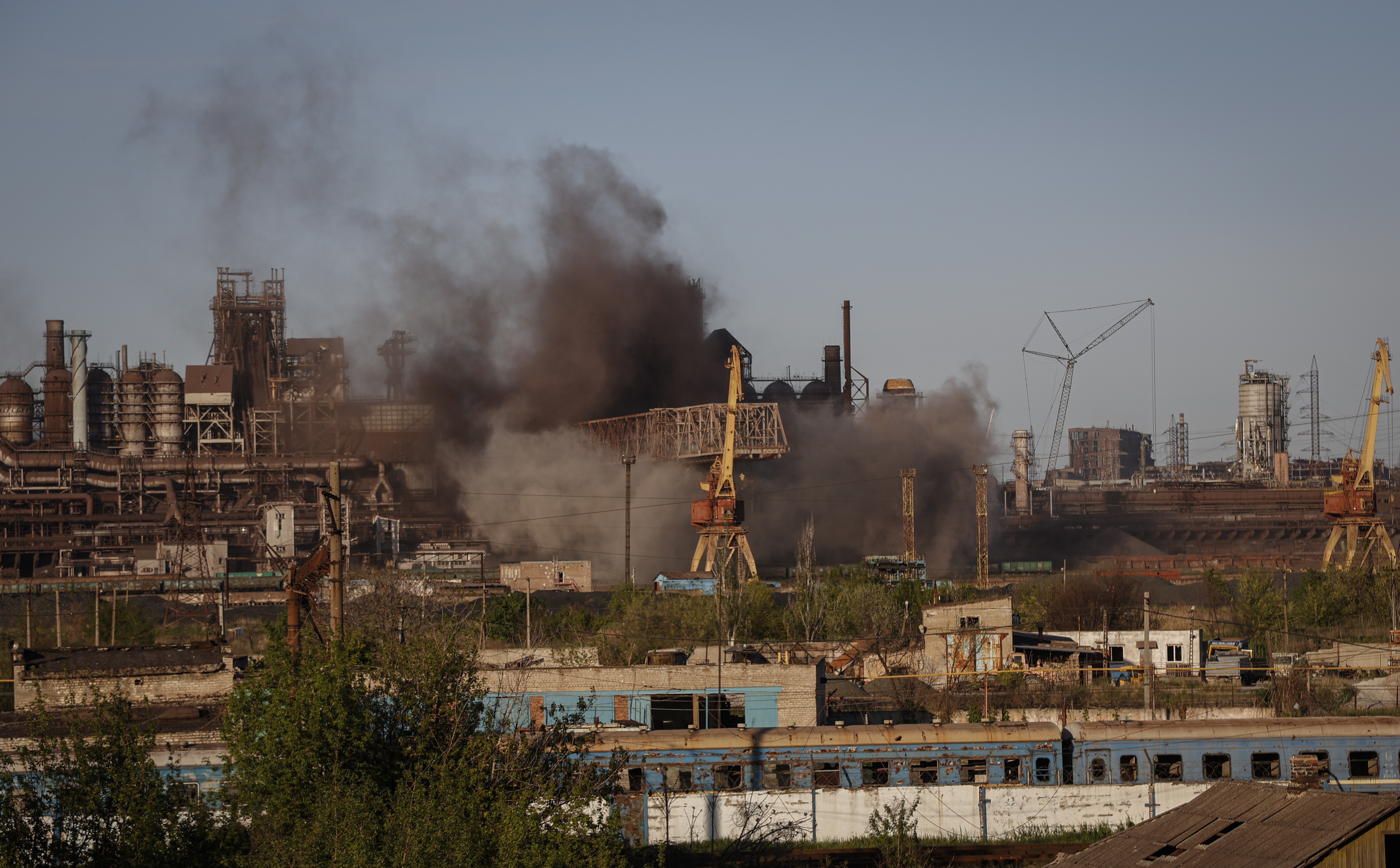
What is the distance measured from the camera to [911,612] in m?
47.4

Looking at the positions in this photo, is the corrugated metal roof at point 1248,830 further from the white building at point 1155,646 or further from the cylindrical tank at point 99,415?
the cylindrical tank at point 99,415

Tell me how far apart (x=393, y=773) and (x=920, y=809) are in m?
9.80

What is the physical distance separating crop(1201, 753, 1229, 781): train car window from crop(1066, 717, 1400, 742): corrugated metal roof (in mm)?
308

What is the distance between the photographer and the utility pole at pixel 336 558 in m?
15.8

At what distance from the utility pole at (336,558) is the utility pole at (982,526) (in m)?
46.4

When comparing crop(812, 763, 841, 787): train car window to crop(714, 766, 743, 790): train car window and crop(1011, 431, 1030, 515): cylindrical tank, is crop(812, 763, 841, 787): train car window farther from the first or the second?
crop(1011, 431, 1030, 515): cylindrical tank

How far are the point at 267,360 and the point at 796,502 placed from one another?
33.1m

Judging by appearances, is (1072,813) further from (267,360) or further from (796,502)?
(267,360)

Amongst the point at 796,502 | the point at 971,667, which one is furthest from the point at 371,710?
the point at 796,502

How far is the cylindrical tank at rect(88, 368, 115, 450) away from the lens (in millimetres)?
80500

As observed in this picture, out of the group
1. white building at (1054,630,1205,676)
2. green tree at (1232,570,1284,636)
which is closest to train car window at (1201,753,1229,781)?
white building at (1054,630,1205,676)

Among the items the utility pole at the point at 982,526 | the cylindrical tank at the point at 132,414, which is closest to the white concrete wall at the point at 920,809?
the utility pole at the point at 982,526

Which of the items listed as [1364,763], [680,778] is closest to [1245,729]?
[1364,763]

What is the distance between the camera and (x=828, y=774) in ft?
71.3
